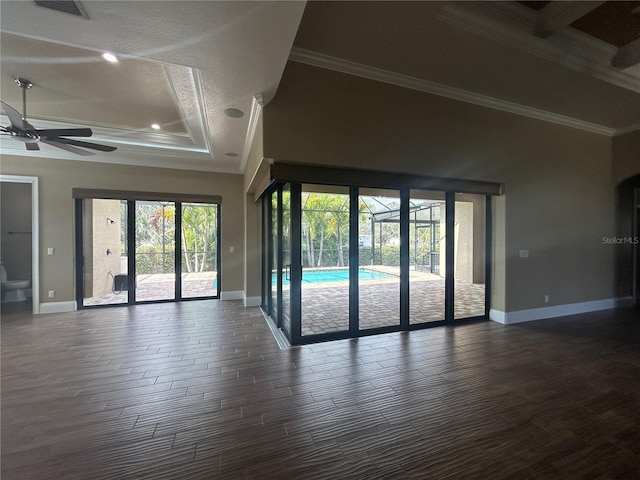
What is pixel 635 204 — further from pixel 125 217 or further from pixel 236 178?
pixel 125 217

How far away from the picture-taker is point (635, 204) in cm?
576

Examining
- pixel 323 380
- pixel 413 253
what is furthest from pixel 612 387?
pixel 323 380

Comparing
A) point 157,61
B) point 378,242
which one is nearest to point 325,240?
point 378,242

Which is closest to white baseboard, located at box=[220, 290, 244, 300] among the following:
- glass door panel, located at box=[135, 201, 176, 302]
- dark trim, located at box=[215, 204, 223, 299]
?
dark trim, located at box=[215, 204, 223, 299]

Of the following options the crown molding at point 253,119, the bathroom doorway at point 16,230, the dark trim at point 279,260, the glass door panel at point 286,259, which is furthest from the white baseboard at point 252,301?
the bathroom doorway at point 16,230

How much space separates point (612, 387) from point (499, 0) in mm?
4082

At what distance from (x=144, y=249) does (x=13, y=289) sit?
3271mm

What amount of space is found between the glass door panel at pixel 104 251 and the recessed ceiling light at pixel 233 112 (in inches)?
157

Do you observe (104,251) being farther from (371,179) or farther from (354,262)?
(371,179)

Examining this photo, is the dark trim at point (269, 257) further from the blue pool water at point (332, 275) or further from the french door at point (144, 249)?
the french door at point (144, 249)

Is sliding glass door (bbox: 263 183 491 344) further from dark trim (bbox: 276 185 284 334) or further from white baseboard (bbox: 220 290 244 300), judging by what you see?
white baseboard (bbox: 220 290 244 300)

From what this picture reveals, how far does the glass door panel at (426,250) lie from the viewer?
4453 mm

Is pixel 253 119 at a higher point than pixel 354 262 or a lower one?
higher

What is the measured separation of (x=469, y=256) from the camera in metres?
6.83
